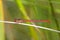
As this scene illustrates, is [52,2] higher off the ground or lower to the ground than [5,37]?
higher

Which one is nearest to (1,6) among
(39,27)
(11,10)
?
(11,10)

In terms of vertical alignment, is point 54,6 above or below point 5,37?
above

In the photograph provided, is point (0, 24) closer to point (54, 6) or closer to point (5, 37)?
point (5, 37)

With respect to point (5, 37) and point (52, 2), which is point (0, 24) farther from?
point (52, 2)

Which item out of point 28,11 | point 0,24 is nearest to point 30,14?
point 28,11

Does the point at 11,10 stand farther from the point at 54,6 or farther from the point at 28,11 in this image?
the point at 54,6

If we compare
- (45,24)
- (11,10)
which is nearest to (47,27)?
(45,24)

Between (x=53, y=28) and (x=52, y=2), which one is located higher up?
(x=52, y=2)
